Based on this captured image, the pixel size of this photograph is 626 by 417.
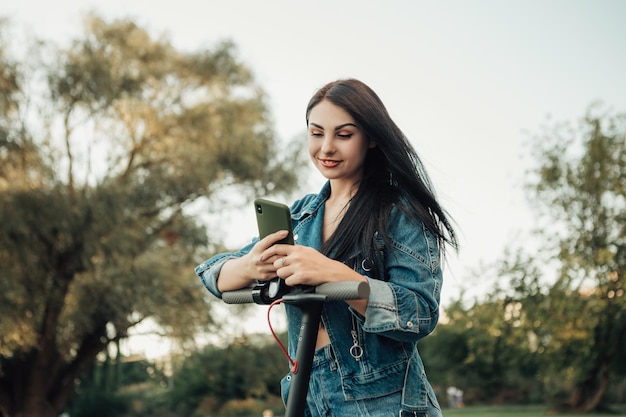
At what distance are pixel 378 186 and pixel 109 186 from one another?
46.7 feet

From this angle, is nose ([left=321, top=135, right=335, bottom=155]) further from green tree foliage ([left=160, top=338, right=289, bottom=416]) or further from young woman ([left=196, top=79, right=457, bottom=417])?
green tree foliage ([left=160, top=338, right=289, bottom=416])

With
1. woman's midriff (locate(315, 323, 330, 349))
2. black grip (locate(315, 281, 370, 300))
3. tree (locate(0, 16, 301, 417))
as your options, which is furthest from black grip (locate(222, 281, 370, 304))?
tree (locate(0, 16, 301, 417))

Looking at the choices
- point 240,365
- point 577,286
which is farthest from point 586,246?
point 240,365

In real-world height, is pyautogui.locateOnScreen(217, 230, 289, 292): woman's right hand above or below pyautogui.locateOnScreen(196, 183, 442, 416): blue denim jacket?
above

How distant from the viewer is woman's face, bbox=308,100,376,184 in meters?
1.96

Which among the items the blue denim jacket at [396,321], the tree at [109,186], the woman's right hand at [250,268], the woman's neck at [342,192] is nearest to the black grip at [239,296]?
the woman's right hand at [250,268]

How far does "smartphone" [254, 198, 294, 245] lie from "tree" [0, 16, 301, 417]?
45.1 ft

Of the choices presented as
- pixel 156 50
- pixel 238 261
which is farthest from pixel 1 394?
pixel 238 261

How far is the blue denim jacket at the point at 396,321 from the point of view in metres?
1.66

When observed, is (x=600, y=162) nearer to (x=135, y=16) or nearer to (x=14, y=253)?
(x=135, y=16)

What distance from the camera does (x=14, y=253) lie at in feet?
48.1

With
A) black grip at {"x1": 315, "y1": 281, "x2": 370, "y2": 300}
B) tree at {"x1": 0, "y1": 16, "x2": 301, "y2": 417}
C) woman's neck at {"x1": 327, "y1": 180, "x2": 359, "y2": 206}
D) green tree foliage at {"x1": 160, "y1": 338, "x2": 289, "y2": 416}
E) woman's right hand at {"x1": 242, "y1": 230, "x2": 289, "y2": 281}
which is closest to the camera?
black grip at {"x1": 315, "y1": 281, "x2": 370, "y2": 300}

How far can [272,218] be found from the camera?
165 cm

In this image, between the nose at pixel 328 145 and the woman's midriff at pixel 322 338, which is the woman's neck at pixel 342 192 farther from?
the woman's midriff at pixel 322 338
